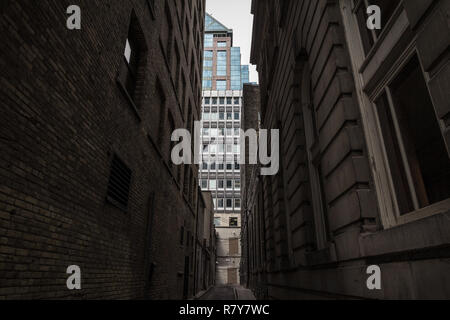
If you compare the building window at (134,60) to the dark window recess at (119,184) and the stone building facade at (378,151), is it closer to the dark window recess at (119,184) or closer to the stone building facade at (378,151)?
the dark window recess at (119,184)

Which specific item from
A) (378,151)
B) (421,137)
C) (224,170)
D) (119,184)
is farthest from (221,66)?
(421,137)

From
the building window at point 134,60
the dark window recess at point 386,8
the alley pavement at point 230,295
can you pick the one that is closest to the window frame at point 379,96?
the dark window recess at point 386,8

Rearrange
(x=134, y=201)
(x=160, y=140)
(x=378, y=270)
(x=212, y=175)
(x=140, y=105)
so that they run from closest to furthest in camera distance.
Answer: (x=378, y=270), (x=134, y=201), (x=140, y=105), (x=160, y=140), (x=212, y=175)

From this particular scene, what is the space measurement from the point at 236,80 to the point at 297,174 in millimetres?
90047

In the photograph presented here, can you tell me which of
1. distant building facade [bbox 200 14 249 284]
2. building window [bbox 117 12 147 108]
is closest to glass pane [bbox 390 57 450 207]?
building window [bbox 117 12 147 108]

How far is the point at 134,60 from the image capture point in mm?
9617

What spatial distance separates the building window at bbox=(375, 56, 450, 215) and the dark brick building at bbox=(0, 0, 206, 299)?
480 centimetres

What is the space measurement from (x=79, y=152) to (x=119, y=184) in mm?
2227

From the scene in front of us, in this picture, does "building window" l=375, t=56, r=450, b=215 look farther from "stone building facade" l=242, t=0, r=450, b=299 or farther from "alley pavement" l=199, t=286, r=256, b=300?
"alley pavement" l=199, t=286, r=256, b=300

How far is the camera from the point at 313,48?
5910mm

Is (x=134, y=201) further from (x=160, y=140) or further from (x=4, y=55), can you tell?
(x=4, y=55)

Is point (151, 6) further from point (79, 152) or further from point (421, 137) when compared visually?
point (421, 137)

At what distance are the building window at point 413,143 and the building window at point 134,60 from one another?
7.13 metres
